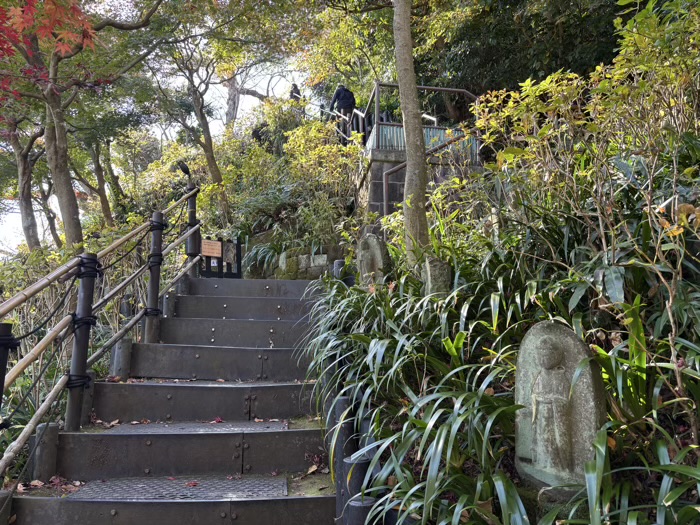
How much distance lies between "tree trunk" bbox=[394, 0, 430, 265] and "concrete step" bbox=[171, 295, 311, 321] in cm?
149

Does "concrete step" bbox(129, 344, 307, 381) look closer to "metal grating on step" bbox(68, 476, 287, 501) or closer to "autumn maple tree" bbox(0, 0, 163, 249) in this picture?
"metal grating on step" bbox(68, 476, 287, 501)

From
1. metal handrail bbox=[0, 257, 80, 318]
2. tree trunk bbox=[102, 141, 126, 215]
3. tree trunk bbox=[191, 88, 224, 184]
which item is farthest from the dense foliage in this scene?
tree trunk bbox=[102, 141, 126, 215]

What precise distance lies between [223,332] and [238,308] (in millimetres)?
553

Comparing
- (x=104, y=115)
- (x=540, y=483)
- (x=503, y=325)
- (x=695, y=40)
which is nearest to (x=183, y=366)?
(x=503, y=325)

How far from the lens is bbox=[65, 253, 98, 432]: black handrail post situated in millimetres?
3289

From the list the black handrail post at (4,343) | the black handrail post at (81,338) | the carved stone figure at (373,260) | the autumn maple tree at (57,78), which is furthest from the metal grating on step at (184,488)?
the autumn maple tree at (57,78)

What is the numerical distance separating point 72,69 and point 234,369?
5.69 m

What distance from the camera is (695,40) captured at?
3273 mm

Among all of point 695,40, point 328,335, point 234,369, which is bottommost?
point 234,369

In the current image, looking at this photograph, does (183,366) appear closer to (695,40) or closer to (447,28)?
(695,40)

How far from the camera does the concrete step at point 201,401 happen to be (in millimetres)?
3635

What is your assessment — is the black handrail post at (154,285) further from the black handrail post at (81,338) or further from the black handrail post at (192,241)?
the black handrail post at (192,241)

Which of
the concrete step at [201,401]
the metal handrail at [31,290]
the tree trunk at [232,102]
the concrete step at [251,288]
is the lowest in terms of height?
the concrete step at [201,401]

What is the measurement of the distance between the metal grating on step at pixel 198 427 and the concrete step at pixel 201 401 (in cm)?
8
